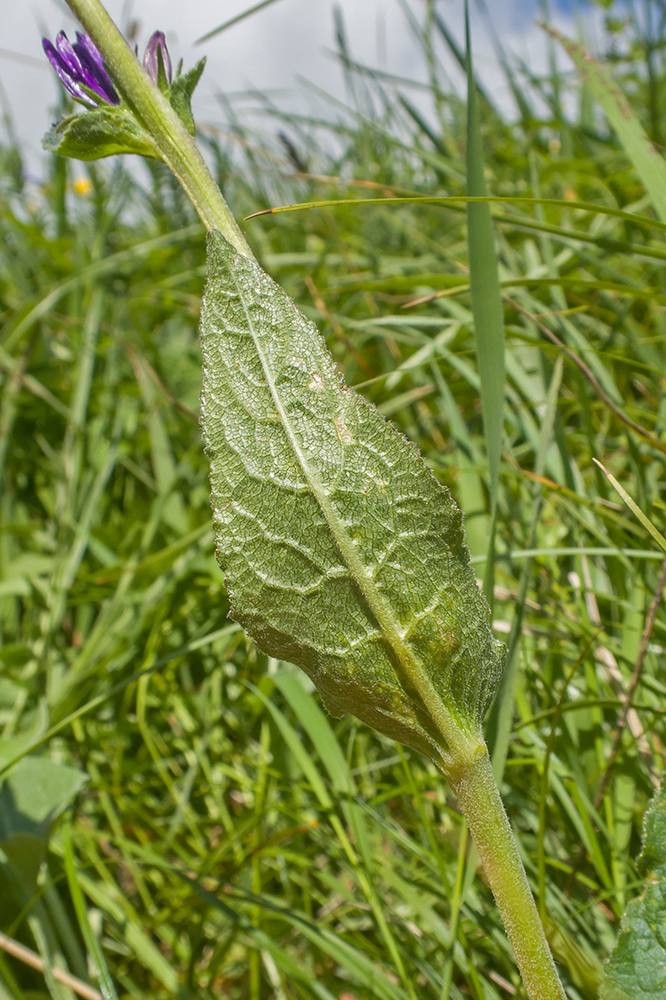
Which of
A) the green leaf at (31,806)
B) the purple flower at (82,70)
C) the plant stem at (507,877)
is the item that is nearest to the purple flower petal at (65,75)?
the purple flower at (82,70)

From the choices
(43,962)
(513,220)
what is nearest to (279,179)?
(513,220)

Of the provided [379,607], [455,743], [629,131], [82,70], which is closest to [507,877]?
[455,743]

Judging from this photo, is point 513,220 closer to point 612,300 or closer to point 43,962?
point 612,300

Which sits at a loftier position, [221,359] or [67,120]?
[67,120]

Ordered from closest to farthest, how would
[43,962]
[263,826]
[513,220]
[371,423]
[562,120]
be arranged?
1. [371,423]
2. [43,962]
3. [513,220]
4. [263,826]
5. [562,120]

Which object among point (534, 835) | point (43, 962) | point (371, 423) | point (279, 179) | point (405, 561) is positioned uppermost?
point (279, 179)

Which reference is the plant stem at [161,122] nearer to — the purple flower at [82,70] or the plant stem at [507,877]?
the purple flower at [82,70]

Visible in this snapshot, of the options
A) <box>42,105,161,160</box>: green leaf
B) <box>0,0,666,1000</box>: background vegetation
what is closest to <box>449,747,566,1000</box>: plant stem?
<box>0,0,666,1000</box>: background vegetation

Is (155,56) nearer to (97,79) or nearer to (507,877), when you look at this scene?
(97,79)

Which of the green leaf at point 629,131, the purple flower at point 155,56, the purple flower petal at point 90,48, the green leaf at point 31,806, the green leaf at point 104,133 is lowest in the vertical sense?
the green leaf at point 31,806
